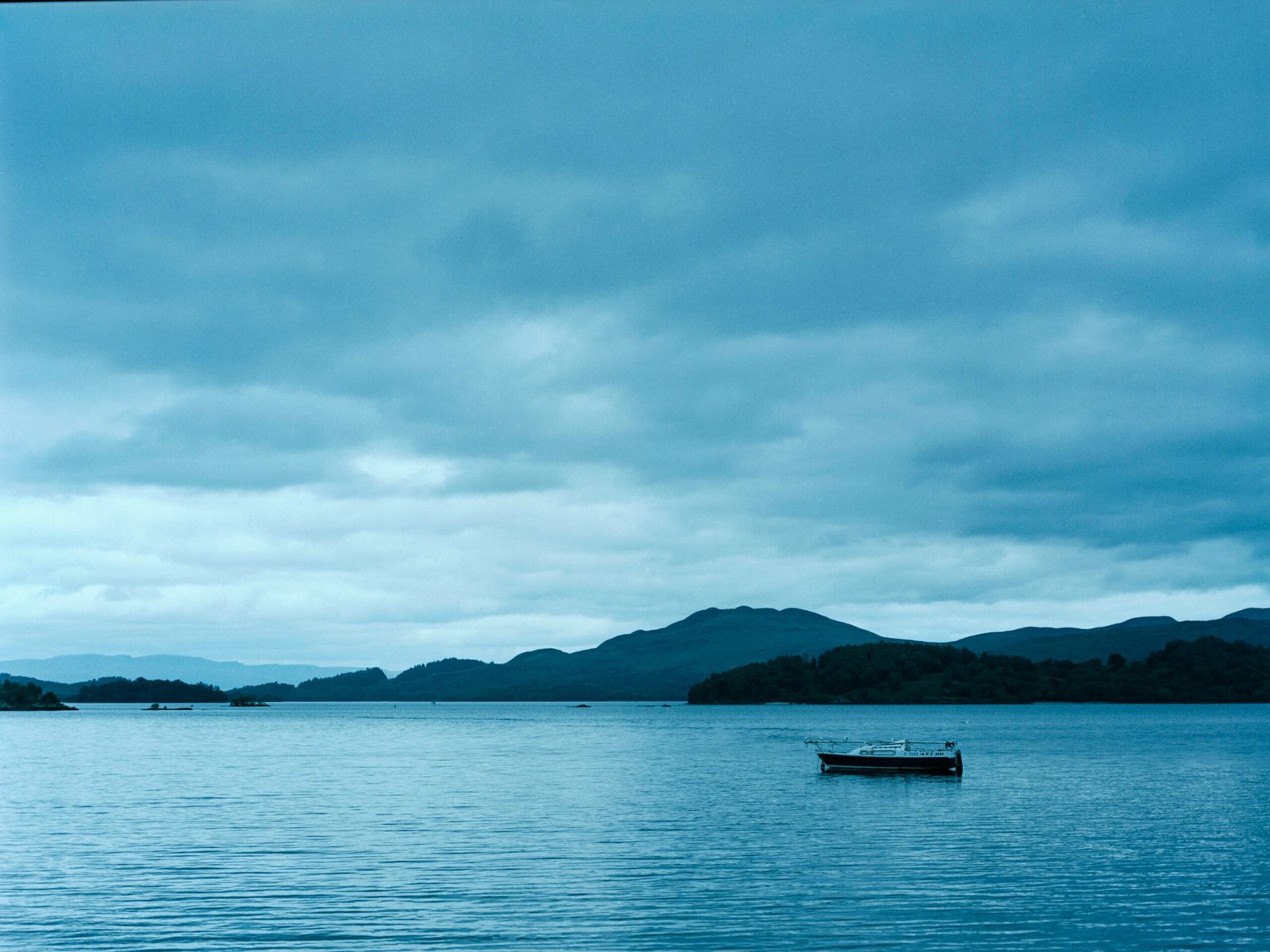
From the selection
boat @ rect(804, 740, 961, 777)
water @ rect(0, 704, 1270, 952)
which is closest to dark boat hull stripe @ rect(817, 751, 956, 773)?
boat @ rect(804, 740, 961, 777)

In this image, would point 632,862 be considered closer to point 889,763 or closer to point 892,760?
point 892,760

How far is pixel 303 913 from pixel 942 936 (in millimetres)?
26195

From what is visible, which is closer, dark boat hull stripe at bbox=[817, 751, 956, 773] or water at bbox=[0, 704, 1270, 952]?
water at bbox=[0, 704, 1270, 952]

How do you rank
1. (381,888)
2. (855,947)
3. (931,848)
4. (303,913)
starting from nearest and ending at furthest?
(855,947) < (303,913) < (381,888) < (931,848)

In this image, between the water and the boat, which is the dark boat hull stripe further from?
the water

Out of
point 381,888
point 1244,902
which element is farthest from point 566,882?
point 1244,902

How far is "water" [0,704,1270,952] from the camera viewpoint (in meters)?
45.7

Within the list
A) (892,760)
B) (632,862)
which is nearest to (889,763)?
(892,760)

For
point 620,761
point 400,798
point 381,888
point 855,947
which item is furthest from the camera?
point 620,761

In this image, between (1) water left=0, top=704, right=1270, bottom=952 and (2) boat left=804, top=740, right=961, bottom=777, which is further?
(2) boat left=804, top=740, right=961, bottom=777

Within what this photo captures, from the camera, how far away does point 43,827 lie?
257 feet

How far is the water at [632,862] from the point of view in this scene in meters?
45.7

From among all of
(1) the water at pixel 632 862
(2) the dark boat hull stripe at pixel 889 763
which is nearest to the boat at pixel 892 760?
(2) the dark boat hull stripe at pixel 889 763

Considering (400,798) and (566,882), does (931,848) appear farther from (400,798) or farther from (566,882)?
(400,798)
